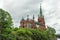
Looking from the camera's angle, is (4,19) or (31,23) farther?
(31,23)

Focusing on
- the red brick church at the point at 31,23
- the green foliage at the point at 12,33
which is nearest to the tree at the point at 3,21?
the green foliage at the point at 12,33

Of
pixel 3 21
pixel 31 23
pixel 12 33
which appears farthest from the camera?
pixel 31 23

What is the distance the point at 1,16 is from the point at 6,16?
1.13 meters

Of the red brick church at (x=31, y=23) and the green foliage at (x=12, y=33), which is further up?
the red brick church at (x=31, y=23)

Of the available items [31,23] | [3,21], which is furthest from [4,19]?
[31,23]

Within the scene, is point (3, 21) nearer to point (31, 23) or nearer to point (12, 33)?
point (12, 33)

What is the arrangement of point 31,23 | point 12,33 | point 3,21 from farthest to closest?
point 31,23
point 12,33
point 3,21

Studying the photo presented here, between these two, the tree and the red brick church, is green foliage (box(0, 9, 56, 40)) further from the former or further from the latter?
the red brick church

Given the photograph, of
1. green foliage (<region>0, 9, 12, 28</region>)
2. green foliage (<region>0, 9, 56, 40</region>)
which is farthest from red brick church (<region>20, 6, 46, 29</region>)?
green foliage (<region>0, 9, 12, 28</region>)

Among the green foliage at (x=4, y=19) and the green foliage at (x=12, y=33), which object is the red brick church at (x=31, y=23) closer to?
the green foliage at (x=12, y=33)

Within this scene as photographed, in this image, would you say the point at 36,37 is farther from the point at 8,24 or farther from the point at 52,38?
the point at 8,24

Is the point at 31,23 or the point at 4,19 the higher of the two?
the point at 31,23

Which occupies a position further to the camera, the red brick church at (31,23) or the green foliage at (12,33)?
the red brick church at (31,23)

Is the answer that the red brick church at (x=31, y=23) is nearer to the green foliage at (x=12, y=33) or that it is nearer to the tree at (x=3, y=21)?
the green foliage at (x=12, y=33)
